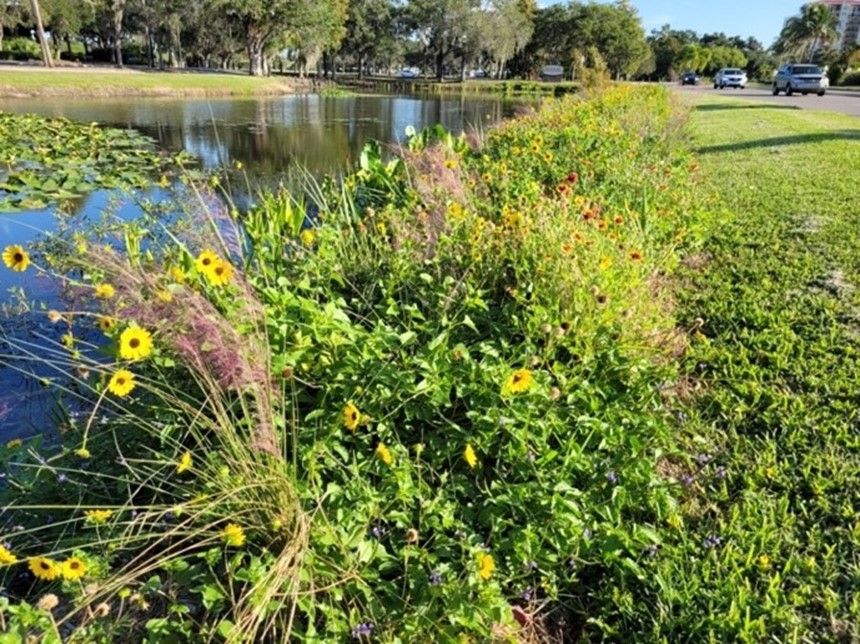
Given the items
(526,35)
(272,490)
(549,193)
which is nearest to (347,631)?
(272,490)

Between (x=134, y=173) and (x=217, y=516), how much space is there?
34.0ft

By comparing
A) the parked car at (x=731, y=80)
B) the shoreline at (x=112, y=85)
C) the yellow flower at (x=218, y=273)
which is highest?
the parked car at (x=731, y=80)

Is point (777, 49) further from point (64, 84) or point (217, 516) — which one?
point (217, 516)

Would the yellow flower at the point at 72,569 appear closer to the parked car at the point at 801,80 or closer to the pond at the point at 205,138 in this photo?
the pond at the point at 205,138

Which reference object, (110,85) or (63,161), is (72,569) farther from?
(110,85)

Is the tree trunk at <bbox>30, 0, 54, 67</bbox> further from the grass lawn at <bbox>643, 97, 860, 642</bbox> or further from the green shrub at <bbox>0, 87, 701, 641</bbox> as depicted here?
the grass lawn at <bbox>643, 97, 860, 642</bbox>

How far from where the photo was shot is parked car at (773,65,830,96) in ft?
87.6

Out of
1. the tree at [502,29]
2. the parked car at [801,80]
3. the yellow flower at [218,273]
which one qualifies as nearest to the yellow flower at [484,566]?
the yellow flower at [218,273]

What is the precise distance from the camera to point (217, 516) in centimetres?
201

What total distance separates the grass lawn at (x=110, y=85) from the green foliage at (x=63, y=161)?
12.3 m

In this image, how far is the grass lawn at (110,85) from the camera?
25.4 m

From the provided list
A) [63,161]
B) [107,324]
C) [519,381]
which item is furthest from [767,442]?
[63,161]

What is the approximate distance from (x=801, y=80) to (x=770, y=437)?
30654 mm

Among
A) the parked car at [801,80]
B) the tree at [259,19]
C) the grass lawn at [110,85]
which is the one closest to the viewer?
the grass lawn at [110,85]
